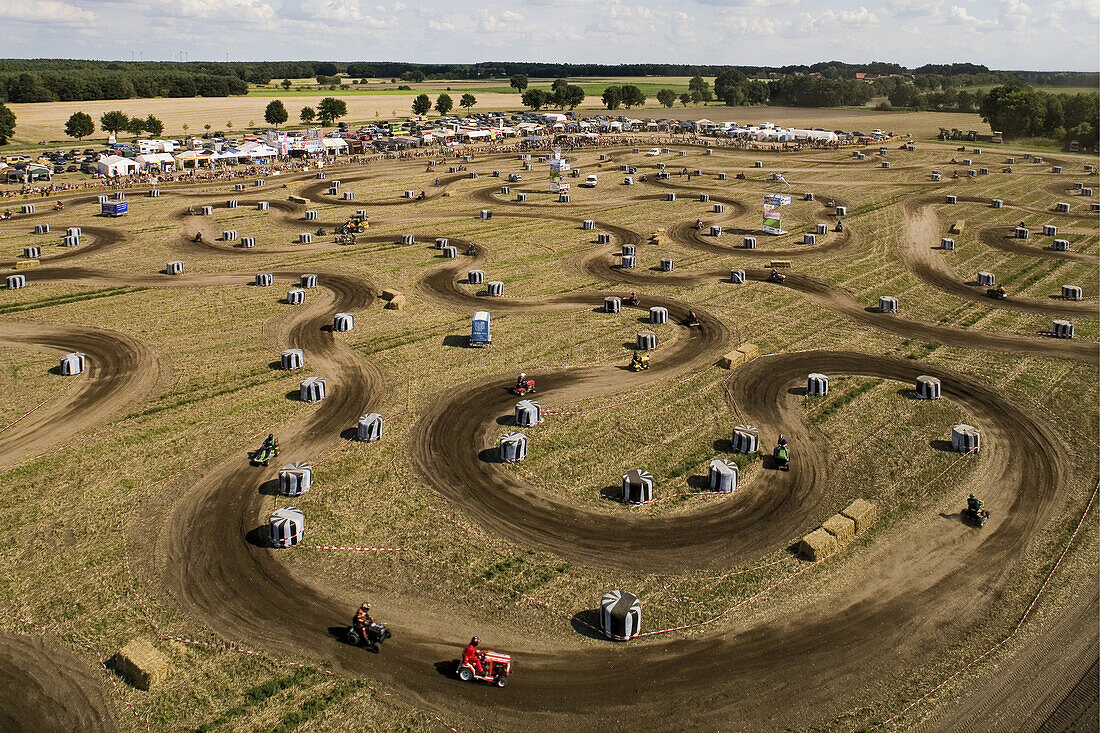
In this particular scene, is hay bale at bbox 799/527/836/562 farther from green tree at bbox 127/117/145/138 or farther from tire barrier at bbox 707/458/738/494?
green tree at bbox 127/117/145/138

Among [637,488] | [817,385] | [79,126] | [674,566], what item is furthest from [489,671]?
[79,126]

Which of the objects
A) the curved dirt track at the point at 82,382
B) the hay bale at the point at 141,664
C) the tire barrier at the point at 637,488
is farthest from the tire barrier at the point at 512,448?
the curved dirt track at the point at 82,382

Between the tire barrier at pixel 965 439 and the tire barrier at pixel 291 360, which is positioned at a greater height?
the tire barrier at pixel 291 360

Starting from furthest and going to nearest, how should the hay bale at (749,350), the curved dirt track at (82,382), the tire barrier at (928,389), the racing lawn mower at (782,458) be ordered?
the hay bale at (749,350)
the tire barrier at (928,389)
the curved dirt track at (82,382)
the racing lawn mower at (782,458)

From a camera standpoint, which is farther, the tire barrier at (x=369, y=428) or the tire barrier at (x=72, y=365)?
the tire barrier at (x=72, y=365)

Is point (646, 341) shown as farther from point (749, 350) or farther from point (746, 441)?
point (746, 441)

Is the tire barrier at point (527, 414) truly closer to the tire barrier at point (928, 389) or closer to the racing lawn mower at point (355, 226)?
the tire barrier at point (928, 389)

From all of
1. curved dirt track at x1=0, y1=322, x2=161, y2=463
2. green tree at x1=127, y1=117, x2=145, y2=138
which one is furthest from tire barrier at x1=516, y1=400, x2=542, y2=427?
green tree at x1=127, y1=117, x2=145, y2=138
